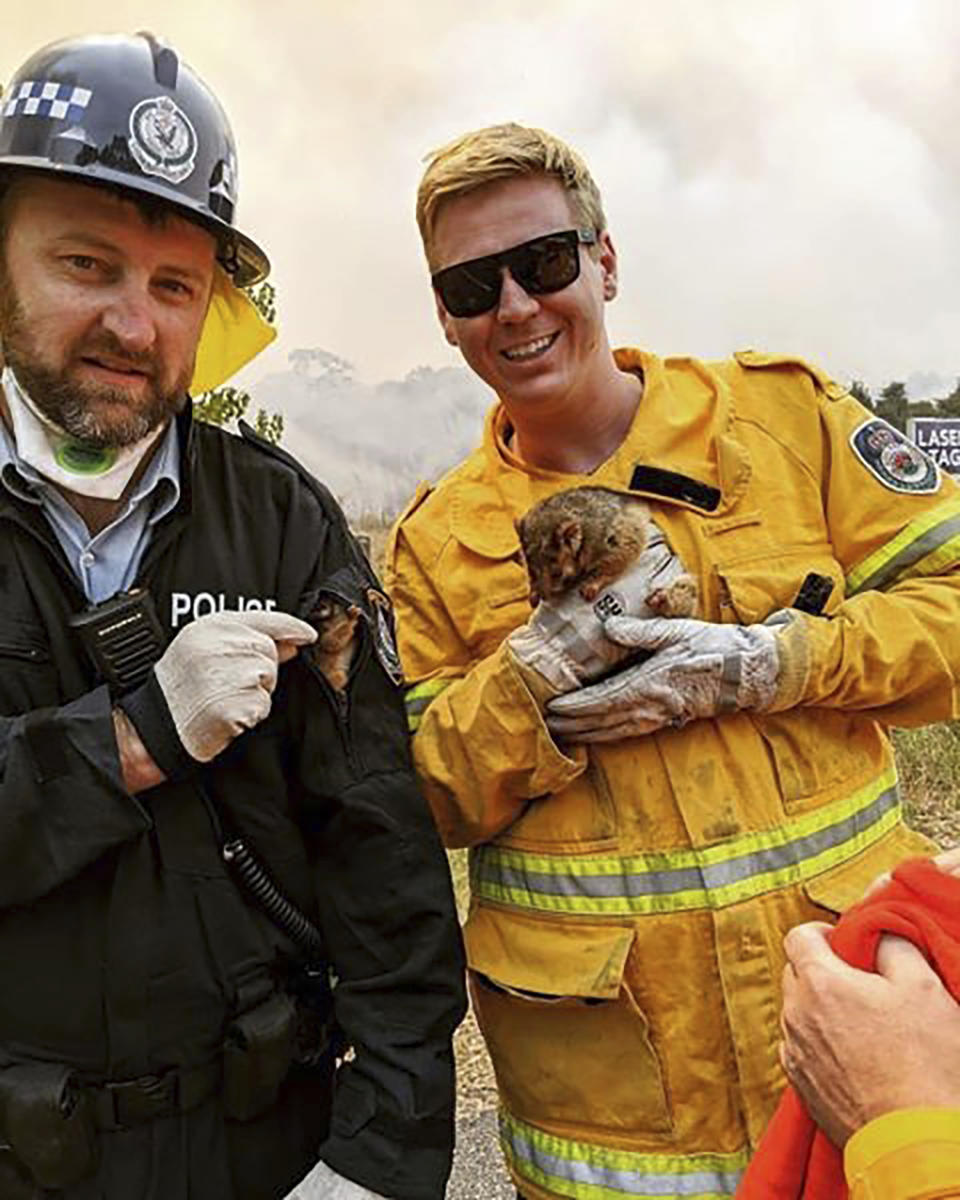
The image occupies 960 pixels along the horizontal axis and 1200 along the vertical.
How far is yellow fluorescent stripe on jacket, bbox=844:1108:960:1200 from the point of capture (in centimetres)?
121

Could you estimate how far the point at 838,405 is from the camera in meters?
2.27

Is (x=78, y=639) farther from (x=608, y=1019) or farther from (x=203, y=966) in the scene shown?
(x=608, y=1019)

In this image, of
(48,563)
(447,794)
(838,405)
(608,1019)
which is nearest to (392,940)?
(447,794)

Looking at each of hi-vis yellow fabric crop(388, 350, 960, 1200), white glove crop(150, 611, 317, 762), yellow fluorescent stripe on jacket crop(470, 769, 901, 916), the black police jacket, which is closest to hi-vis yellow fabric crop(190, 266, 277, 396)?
the black police jacket

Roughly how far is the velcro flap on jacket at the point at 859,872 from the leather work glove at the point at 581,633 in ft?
1.64

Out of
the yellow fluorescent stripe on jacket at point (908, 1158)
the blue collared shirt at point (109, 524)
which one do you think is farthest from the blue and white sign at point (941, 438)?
the yellow fluorescent stripe on jacket at point (908, 1158)

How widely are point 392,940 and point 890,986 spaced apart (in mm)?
832

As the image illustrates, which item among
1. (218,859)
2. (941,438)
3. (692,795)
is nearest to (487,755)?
(692,795)

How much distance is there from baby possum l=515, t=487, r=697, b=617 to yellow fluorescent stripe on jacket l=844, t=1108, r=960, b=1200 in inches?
39.4

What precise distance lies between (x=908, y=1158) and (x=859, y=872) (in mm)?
896

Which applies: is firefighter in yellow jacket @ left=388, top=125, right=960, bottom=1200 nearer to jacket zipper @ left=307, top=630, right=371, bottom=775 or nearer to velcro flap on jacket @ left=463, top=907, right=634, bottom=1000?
velcro flap on jacket @ left=463, top=907, right=634, bottom=1000

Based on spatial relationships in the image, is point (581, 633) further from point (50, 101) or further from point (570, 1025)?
point (50, 101)

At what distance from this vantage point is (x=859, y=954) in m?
1.42

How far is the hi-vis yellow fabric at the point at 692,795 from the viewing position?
80.4 inches
